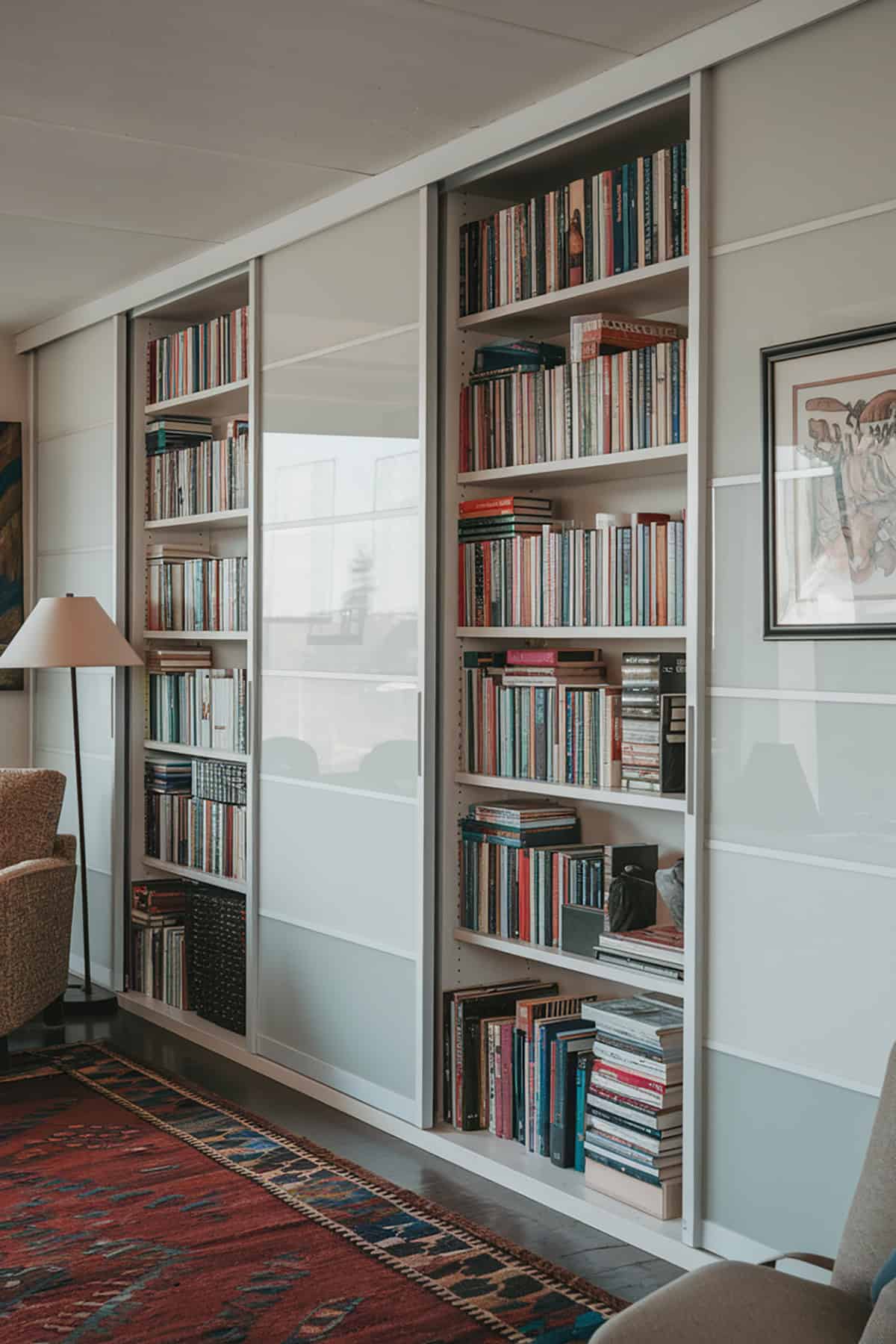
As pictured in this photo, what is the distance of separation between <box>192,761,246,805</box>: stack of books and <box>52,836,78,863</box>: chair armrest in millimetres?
471

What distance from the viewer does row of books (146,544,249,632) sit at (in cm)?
501

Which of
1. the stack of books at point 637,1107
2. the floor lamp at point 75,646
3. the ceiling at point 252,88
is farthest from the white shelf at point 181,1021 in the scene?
the ceiling at point 252,88

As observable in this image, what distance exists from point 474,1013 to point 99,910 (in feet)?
7.53

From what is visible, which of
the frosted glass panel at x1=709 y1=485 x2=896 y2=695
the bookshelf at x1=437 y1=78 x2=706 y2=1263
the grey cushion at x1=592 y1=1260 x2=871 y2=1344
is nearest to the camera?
the grey cushion at x1=592 y1=1260 x2=871 y2=1344

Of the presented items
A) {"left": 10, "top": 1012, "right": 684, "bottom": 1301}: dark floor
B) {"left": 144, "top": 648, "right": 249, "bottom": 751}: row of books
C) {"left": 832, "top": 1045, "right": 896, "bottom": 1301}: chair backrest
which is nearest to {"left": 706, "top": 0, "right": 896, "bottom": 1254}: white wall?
{"left": 10, "top": 1012, "right": 684, "bottom": 1301}: dark floor

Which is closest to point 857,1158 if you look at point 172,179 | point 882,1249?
point 882,1249

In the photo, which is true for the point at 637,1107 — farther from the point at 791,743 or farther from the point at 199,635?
the point at 199,635

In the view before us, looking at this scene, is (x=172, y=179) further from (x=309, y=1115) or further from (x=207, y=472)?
(x=309, y=1115)

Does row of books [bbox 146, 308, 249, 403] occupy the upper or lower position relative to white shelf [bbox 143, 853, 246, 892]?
upper

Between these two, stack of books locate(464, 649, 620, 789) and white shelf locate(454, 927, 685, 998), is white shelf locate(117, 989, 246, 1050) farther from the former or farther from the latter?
stack of books locate(464, 649, 620, 789)

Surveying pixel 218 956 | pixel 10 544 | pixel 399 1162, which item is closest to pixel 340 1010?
pixel 399 1162

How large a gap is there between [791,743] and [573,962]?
0.97 m

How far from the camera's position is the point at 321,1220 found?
3.35 meters

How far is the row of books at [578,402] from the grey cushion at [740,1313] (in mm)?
1903
